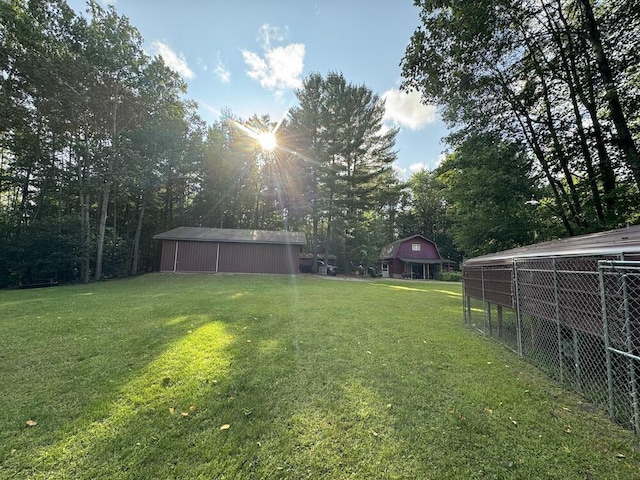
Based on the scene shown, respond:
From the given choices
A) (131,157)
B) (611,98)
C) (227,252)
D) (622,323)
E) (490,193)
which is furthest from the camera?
(227,252)

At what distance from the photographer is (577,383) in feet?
11.0

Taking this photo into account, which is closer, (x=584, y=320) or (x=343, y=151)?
(x=584, y=320)

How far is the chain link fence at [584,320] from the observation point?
2705 millimetres

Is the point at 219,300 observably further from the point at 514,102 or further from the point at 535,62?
the point at 535,62

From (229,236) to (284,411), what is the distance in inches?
709

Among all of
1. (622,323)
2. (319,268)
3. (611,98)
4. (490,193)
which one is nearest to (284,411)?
(622,323)

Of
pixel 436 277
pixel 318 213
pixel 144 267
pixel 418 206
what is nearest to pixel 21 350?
pixel 318 213

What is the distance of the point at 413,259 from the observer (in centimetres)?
2694

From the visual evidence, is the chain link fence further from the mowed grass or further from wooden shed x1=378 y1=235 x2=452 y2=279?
wooden shed x1=378 y1=235 x2=452 y2=279

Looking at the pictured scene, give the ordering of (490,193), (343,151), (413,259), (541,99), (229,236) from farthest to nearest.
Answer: (413,259)
(343,151)
(229,236)
(490,193)
(541,99)

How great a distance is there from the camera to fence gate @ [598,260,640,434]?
253 centimetres

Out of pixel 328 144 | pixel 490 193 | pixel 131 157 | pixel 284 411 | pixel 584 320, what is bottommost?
pixel 284 411

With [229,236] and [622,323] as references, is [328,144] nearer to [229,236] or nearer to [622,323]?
[229,236]

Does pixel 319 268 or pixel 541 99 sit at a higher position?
pixel 541 99
